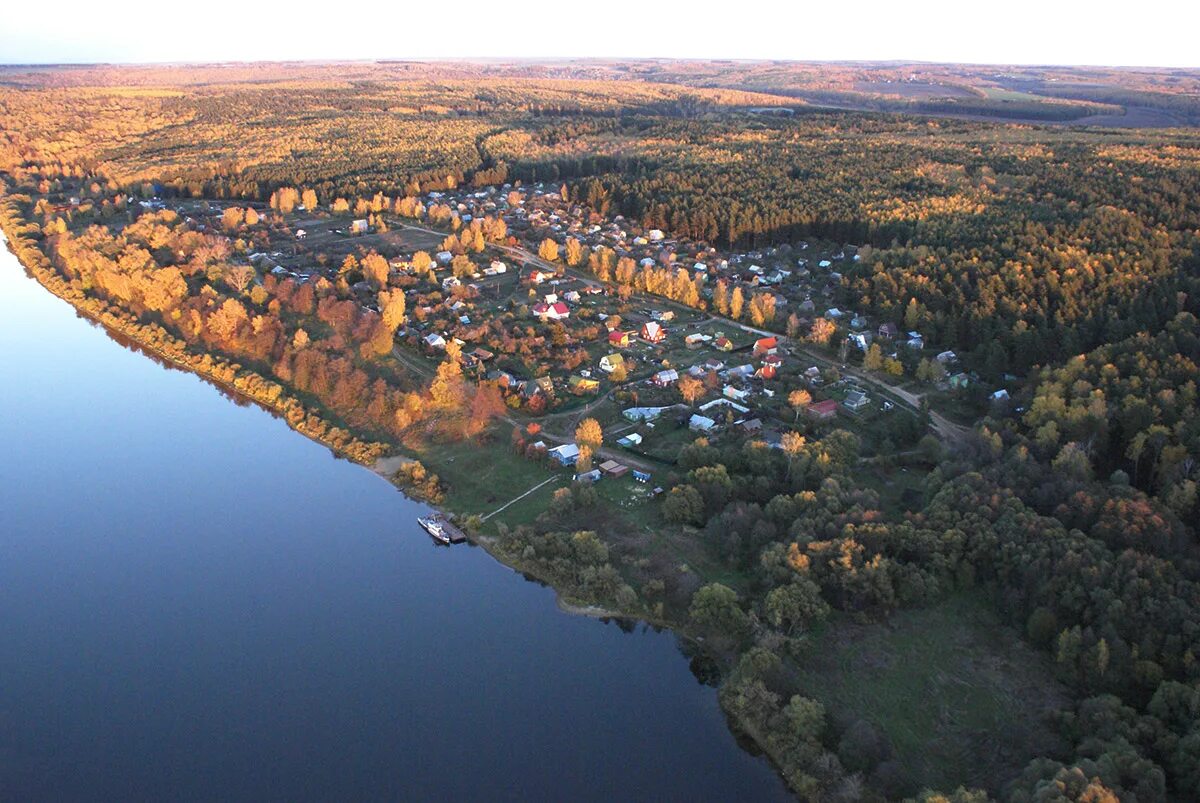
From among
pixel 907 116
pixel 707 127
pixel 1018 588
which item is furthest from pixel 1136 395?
pixel 907 116

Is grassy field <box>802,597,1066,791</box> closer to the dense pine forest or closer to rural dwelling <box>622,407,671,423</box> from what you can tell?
the dense pine forest

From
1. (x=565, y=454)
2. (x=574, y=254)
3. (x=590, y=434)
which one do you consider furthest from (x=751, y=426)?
(x=574, y=254)

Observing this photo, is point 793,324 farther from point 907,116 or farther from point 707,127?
point 907,116

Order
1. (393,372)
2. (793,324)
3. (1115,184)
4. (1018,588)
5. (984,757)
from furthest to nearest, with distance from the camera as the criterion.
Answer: (1115,184)
(793,324)
(393,372)
(1018,588)
(984,757)

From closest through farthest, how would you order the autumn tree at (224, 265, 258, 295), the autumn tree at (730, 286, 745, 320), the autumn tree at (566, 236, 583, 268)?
the autumn tree at (730, 286, 745, 320) < the autumn tree at (224, 265, 258, 295) < the autumn tree at (566, 236, 583, 268)

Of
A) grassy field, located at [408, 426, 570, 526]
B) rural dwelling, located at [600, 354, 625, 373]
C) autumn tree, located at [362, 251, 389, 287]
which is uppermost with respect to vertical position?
autumn tree, located at [362, 251, 389, 287]

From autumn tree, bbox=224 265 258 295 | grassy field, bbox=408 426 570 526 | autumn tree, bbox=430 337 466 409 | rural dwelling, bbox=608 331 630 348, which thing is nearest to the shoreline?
grassy field, bbox=408 426 570 526

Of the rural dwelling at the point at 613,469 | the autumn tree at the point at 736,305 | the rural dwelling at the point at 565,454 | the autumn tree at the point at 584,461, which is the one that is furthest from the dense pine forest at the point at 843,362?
the rural dwelling at the point at 613,469

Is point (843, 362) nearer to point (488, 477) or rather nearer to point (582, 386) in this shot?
point (582, 386)
